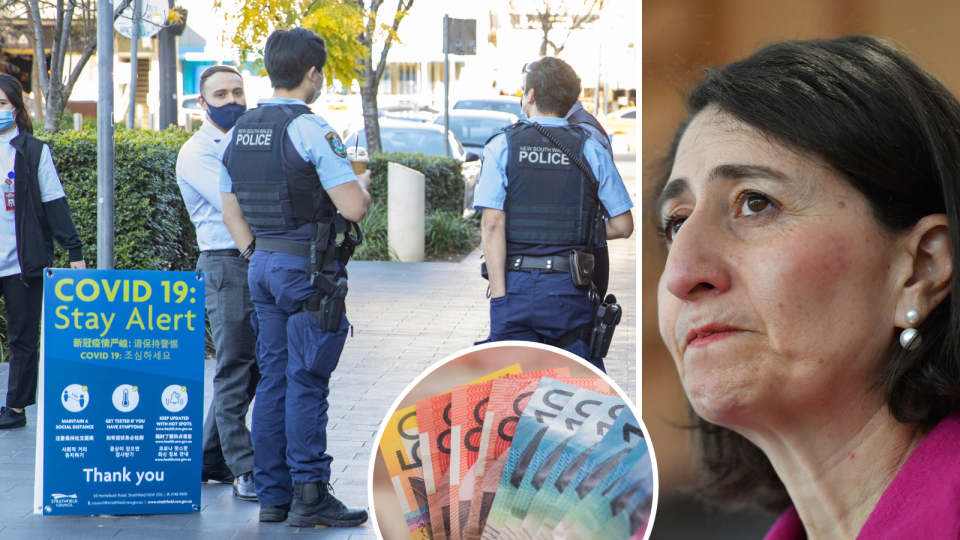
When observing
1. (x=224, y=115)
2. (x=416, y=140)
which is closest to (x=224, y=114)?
(x=224, y=115)

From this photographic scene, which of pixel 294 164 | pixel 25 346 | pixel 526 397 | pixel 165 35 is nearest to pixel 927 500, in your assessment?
pixel 526 397

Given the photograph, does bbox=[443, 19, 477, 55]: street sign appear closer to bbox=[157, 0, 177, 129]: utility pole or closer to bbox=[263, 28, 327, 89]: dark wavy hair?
bbox=[157, 0, 177, 129]: utility pole

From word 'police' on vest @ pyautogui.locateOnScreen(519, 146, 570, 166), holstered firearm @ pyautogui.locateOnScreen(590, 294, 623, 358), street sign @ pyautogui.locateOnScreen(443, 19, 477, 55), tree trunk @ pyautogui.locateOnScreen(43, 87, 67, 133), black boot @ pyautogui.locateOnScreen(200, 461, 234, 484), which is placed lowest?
black boot @ pyautogui.locateOnScreen(200, 461, 234, 484)

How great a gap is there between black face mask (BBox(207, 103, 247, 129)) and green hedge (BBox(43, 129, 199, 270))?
10.5 feet

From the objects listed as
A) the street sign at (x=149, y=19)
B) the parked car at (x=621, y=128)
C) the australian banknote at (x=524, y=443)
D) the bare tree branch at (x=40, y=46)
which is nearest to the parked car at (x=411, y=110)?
the parked car at (x=621, y=128)

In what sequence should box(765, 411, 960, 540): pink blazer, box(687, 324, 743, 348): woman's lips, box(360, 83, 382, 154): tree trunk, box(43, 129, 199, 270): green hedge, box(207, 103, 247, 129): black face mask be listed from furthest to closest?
box(360, 83, 382, 154): tree trunk, box(43, 129, 199, 270): green hedge, box(207, 103, 247, 129): black face mask, box(687, 324, 743, 348): woman's lips, box(765, 411, 960, 540): pink blazer

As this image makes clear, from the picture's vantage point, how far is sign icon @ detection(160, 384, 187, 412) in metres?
4.31

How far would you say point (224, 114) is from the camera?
4.65 m

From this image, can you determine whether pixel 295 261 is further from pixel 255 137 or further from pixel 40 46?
pixel 40 46

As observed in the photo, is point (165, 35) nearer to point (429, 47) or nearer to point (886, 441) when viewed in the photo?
point (886, 441)

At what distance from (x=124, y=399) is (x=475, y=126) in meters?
15.2

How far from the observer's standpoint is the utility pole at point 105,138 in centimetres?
468

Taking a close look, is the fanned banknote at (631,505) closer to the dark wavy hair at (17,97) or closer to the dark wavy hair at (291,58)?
the dark wavy hair at (291,58)

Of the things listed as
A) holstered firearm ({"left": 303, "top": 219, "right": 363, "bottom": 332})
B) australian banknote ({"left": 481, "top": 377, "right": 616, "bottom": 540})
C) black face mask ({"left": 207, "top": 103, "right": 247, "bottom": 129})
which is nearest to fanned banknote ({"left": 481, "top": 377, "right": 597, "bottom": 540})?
australian banknote ({"left": 481, "top": 377, "right": 616, "bottom": 540})
